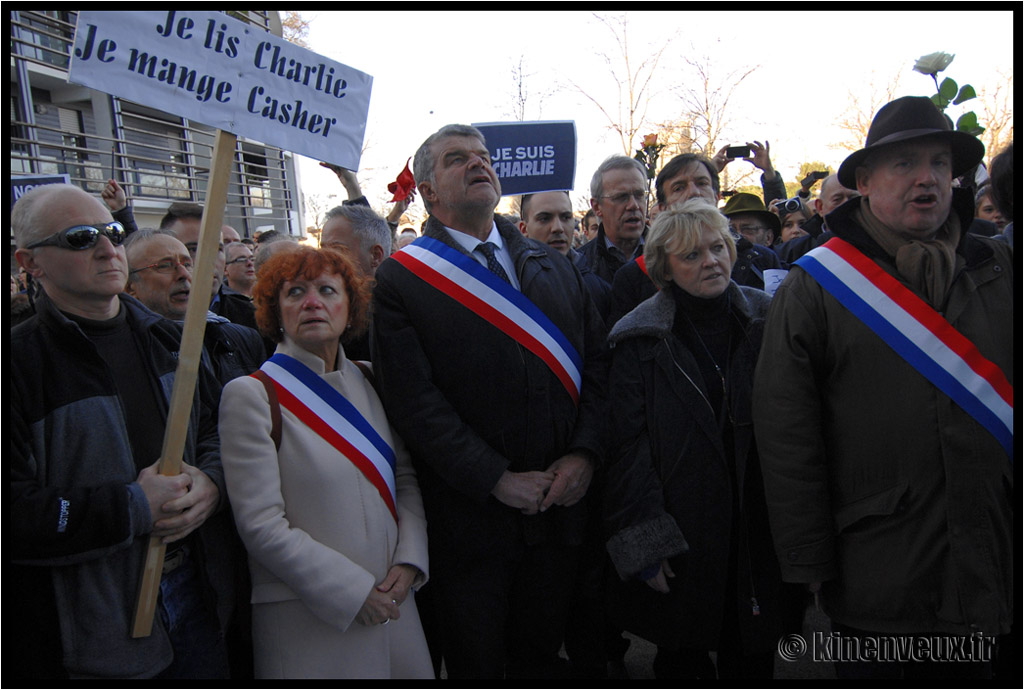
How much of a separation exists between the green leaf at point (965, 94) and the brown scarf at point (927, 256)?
326 centimetres

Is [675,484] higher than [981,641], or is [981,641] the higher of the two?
[675,484]

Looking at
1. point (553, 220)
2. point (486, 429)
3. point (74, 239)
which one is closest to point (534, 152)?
point (553, 220)

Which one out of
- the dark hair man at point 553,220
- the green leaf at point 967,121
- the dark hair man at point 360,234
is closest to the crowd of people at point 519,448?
the dark hair man at point 360,234

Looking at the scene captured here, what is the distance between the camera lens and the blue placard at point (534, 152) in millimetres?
4523

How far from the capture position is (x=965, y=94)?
491cm

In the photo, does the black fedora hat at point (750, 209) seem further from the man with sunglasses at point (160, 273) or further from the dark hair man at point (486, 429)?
the man with sunglasses at point (160, 273)

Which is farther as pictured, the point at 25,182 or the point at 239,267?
the point at 25,182

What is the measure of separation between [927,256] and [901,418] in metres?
0.57

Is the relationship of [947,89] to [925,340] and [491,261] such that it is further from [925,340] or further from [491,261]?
[491,261]

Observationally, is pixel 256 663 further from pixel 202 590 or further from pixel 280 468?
pixel 280 468

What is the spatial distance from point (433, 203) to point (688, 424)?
1.39m

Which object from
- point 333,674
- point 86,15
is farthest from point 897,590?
point 86,15

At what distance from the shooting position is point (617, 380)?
2775 mm

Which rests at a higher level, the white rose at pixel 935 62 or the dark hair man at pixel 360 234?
the white rose at pixel 935 62
